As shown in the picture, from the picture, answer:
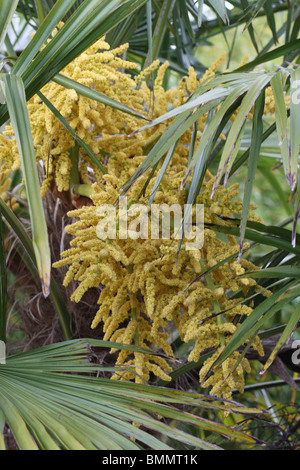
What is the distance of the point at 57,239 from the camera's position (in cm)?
137

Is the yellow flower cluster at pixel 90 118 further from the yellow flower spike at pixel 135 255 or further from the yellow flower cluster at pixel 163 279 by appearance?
the yellow flower cluster at pixel 163 279

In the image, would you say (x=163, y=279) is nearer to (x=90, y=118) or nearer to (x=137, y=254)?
(x=137, y=254)

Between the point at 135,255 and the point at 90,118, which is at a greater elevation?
the point at 90,118

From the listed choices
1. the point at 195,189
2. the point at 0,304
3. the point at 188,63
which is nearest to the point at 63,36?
the point at 195,189

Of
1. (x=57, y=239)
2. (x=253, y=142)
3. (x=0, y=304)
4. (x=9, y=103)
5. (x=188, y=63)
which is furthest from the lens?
(x=188, y=63)

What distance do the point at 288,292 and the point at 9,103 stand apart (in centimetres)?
47

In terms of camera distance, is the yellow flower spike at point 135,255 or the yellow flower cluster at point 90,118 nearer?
the yellow flower spike at point 135,255

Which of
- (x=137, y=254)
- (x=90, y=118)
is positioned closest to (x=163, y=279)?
(x=137, y=254)

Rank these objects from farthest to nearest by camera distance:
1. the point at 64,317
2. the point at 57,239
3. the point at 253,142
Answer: the point at 57,239, the point at 64,317, the point at 253,142

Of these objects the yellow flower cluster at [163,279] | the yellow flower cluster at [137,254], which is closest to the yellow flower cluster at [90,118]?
the yellow flower cluster at [137,254]

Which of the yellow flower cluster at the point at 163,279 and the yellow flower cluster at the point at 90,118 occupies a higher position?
the yellow flower cluster at the point at 90,118

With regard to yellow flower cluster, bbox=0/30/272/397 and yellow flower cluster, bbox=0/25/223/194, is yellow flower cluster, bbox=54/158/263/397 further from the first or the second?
yellow flower cluster, bbox=0/25/223/194

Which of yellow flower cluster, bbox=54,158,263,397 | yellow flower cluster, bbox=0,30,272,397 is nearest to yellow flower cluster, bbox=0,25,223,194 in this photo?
yellow flower cluster, bbox=0,30,272,397
